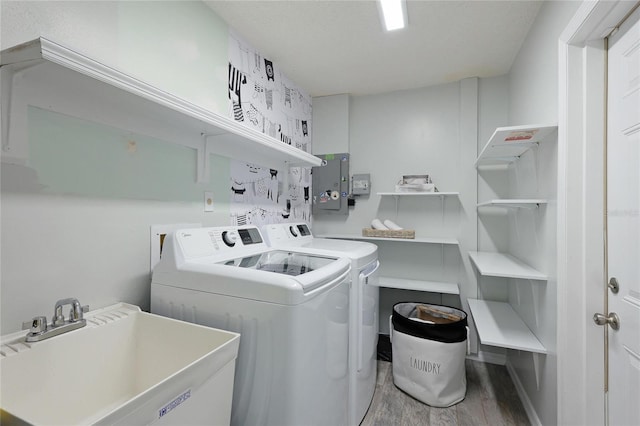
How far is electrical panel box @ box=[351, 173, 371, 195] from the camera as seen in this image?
2930 mm

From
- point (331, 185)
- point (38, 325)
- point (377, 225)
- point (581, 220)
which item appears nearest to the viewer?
point (38, 325)

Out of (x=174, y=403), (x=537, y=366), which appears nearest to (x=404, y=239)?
(x=537, y=366)

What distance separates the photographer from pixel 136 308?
3.96 ft

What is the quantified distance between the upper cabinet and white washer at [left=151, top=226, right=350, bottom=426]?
0.55m

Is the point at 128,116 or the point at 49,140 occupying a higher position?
the point at 128,116

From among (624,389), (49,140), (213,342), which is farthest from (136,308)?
(624,389)

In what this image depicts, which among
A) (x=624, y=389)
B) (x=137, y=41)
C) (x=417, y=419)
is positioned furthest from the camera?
(x=417, y=419)

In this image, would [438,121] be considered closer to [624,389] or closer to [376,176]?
[376,176]

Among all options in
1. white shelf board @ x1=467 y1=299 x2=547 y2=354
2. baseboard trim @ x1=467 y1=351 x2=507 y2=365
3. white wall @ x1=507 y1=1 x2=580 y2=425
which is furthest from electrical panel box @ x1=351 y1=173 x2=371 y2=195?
baseboard trim @ x1=467 y1=351 x2=507 y2=365

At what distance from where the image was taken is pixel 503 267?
184 cm

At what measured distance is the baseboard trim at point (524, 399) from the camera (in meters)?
1.71

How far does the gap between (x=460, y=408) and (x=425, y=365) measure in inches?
14.2

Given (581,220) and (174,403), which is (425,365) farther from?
(174,403)

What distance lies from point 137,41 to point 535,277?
95.2 inches
